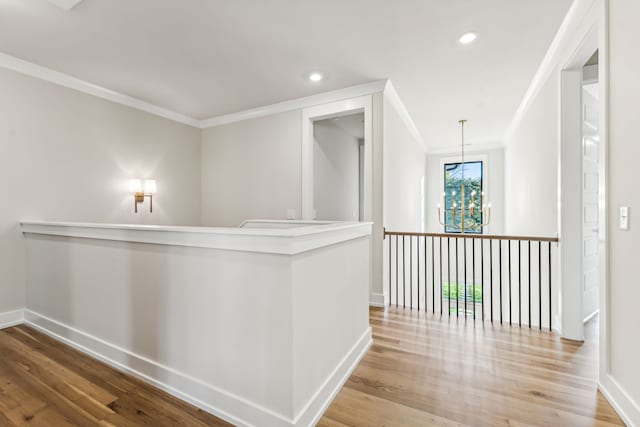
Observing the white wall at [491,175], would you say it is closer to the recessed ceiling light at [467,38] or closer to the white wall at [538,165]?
the white wall at [538,165]

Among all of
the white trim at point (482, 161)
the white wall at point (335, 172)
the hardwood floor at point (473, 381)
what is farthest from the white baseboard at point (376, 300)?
the white trim at point (482, 161)

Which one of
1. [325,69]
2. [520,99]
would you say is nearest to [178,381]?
[325,69]

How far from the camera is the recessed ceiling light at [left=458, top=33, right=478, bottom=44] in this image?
2.44 m

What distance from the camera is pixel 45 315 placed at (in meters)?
2.57

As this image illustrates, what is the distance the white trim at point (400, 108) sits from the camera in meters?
3.49

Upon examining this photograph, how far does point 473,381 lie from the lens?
6.12ft

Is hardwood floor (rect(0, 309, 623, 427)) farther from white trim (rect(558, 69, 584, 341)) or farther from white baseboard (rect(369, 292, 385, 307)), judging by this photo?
white baseboard (rect(369, 292, 385, 307))

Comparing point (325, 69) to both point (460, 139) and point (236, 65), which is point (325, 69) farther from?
point (460, 139)

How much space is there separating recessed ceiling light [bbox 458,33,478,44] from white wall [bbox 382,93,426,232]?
3.39 ft

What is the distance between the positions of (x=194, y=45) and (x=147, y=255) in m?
1.99

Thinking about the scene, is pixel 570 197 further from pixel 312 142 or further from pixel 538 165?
pixel 312 142

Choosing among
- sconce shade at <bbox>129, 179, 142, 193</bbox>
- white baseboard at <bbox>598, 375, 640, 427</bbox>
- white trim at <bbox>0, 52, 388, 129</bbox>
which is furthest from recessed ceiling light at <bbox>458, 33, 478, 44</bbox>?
sconce shade at <bbox>129, 179, 142, 193</bbox>

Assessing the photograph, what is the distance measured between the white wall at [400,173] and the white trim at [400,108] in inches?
1.8

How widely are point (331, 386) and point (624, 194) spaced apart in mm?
1973
